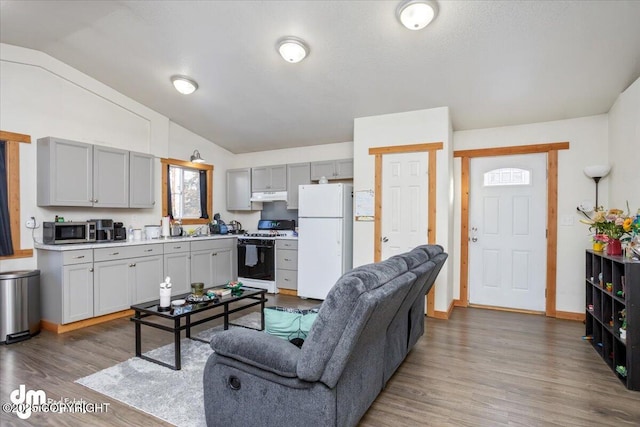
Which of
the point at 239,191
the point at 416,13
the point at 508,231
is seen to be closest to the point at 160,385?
the point at 416,13

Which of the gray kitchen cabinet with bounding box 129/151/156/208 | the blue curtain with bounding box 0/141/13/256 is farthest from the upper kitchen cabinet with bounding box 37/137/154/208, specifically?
the blue curtain with bounding box 0/141/13/256

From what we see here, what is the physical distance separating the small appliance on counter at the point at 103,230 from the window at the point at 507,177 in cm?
491

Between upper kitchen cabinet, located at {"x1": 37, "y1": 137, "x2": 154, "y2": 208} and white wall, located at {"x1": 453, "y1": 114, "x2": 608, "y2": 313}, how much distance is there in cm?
520

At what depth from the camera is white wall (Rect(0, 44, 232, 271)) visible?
12.3 ft

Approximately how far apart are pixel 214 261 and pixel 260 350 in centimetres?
392

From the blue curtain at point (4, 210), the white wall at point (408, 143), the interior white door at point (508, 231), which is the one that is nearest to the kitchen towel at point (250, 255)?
the white wall at point (408, 143)

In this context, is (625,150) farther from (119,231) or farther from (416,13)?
(119,231)

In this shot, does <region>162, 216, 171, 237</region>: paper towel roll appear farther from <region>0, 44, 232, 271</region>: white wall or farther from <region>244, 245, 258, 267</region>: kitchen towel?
<region>244, 245, 258, 267</region>: kitchen towel

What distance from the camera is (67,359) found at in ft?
9.59

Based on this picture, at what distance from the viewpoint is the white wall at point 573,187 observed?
4.03 metres

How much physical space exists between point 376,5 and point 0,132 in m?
4.02

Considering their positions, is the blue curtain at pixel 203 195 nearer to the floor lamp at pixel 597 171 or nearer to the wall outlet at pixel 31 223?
the wall outlet at pixel 31 223

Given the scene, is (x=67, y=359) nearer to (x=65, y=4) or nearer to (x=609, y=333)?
(x=65, y=4)

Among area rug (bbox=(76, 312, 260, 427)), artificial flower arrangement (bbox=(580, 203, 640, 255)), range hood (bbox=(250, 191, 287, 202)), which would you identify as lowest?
area rug (bbox=(76, 312, 260, 427))
